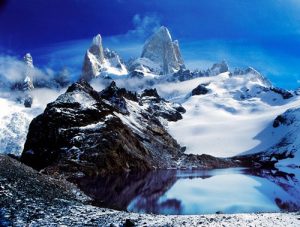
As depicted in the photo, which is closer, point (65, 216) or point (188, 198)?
point (65, 216)

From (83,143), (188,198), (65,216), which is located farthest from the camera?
(83,143)

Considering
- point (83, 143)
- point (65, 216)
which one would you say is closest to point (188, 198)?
point (65, 216)

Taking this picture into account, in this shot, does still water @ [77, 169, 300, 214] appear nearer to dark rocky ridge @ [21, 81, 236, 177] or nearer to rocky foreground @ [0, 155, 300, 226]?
rocky foreground @ [0, 155, 300, 226]

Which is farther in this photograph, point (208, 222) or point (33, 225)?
point (208, 222)

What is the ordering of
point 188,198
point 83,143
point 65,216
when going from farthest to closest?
point 83,143, point 188,198, point 65,216

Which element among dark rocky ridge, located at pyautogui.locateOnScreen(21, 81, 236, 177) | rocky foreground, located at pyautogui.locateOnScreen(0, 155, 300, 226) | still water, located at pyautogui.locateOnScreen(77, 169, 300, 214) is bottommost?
rocky foreground, located at pyautogui.locateOnScreen(0, 155, 300, 226)

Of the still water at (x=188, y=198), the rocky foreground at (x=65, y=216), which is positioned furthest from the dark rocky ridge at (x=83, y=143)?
the rocky foreground at (x=65, y=216)

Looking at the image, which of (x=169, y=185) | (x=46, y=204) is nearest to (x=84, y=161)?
(x=169, y=185)

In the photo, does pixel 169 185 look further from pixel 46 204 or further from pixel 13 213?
pixel 13 213

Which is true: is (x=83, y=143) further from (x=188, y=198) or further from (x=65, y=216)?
(x=65, y=216)

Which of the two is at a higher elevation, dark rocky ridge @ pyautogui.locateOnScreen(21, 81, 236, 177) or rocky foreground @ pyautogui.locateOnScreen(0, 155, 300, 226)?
dark rocky ridge @ pyautogui.locateOnScreen(21, 81, 236, 177)

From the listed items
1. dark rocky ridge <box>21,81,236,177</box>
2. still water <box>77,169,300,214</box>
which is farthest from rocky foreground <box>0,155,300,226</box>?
dark rocky ridge <box>21,81,236,177</box>
